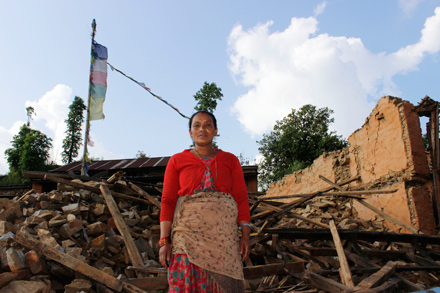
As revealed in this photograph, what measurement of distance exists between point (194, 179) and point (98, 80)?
832 centimetres

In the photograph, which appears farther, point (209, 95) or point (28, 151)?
point (28, 151)

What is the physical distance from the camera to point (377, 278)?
2.69 meters

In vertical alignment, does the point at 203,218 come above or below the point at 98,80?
below

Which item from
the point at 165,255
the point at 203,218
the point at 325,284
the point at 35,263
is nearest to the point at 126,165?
the point at 35,263

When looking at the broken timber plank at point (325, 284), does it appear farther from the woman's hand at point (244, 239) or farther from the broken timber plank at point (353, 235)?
the woman's hand at point (244, 239)

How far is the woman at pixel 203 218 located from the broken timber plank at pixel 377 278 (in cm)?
148

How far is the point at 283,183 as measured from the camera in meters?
10.1

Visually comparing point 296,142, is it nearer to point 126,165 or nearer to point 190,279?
point 126,165

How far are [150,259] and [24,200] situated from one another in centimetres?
239

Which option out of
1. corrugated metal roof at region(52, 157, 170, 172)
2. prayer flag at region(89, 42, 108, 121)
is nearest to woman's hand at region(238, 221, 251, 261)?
prayer flag at region(89, 42, 108, 121)

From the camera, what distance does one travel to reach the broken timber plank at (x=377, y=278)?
2.50m

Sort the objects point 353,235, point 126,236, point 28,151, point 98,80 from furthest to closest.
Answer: point 28,151, point 98,80, point 353,235, point 126,236

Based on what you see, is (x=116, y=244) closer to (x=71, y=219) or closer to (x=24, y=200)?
(x=71, y=219)

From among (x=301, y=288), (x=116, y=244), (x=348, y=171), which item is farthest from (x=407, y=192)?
(x=116, y=244)
